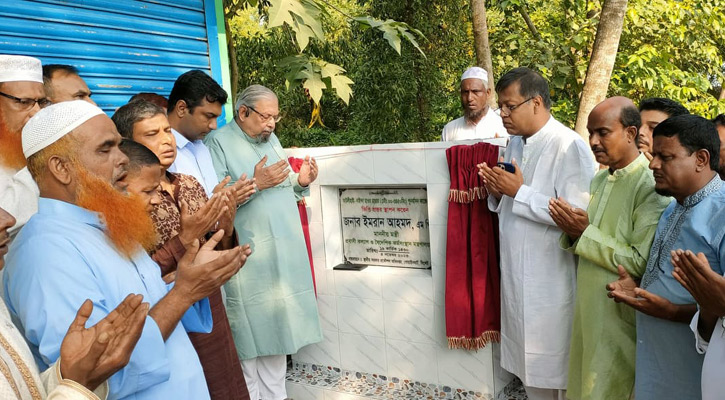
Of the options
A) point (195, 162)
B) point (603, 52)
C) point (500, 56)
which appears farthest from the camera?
point (500, 56)

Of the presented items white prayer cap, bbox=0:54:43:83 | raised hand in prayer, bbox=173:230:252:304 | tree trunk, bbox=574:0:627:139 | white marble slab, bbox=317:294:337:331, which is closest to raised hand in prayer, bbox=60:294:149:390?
raised hand in prayer, bbox=173:230:252:304

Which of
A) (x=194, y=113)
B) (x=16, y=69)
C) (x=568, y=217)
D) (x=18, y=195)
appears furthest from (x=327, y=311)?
(x=16, y=69)

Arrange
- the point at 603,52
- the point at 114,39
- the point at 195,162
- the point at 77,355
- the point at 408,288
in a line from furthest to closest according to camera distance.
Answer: the point at 603,52 → the point at 114,39 → the point at 408,288 → the point at 195,162 → the point at 77,355

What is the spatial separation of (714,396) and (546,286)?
4.64 feet

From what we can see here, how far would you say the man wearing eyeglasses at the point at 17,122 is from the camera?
2.68 meters

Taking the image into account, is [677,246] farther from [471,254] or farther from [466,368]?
[466,368]

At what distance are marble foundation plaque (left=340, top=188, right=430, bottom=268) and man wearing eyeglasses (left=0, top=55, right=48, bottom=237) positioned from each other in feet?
7.59

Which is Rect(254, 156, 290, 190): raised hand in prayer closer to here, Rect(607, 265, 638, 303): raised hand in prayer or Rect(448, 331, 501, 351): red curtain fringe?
Rect(448, 331, 501, 351): red curtain fringe

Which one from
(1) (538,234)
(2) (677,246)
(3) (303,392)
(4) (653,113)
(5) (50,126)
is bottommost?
(3) (303,392)

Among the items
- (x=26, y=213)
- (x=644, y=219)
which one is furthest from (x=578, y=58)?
(x=26, y=213)

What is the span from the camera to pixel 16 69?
3.02 meters

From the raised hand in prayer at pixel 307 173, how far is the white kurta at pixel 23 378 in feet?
9.19

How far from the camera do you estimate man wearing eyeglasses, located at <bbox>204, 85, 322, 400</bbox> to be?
4.19 metres

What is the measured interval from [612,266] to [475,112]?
2794 millimetres
